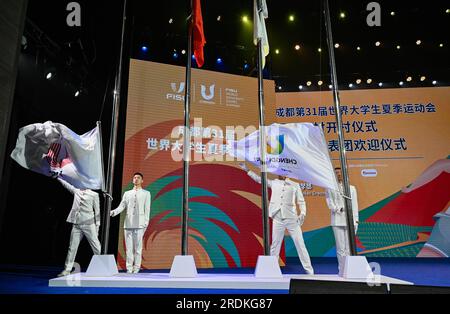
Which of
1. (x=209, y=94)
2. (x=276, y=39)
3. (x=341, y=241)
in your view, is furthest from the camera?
(x=276, y=39)

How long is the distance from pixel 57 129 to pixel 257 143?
103 inches

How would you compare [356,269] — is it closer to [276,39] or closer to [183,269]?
[183,269]

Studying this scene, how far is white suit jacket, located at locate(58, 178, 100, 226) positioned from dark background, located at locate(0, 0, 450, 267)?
79 centimetres

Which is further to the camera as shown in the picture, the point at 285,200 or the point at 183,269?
the point at 285,200

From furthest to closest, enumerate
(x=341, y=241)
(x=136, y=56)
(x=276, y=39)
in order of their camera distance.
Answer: (x=276, y=39), (x=136, y=56), (x=341, y=241)

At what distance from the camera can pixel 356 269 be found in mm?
3697

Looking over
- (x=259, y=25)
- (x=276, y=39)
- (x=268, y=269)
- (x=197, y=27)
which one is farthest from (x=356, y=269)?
(x=276, y=39)

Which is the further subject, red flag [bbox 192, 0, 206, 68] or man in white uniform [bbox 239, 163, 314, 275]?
man in white uniform [bbox 239, 163, 314, 275]

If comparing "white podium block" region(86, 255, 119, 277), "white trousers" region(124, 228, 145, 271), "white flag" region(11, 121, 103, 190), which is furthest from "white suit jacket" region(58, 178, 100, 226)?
"white podium block" region(86, 255, 119, 277)

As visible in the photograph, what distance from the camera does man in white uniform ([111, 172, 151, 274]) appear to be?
17.5 ft

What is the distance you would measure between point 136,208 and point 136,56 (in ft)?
9.68

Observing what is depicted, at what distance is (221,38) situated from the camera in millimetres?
7074

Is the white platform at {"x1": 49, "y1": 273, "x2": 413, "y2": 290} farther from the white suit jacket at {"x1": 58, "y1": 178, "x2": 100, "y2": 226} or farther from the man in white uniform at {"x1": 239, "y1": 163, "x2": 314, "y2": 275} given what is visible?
the man in white uniform at {"x1": 239, "y1": 163, "x2": 314, "y2": 275}

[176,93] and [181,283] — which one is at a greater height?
[176,93]
